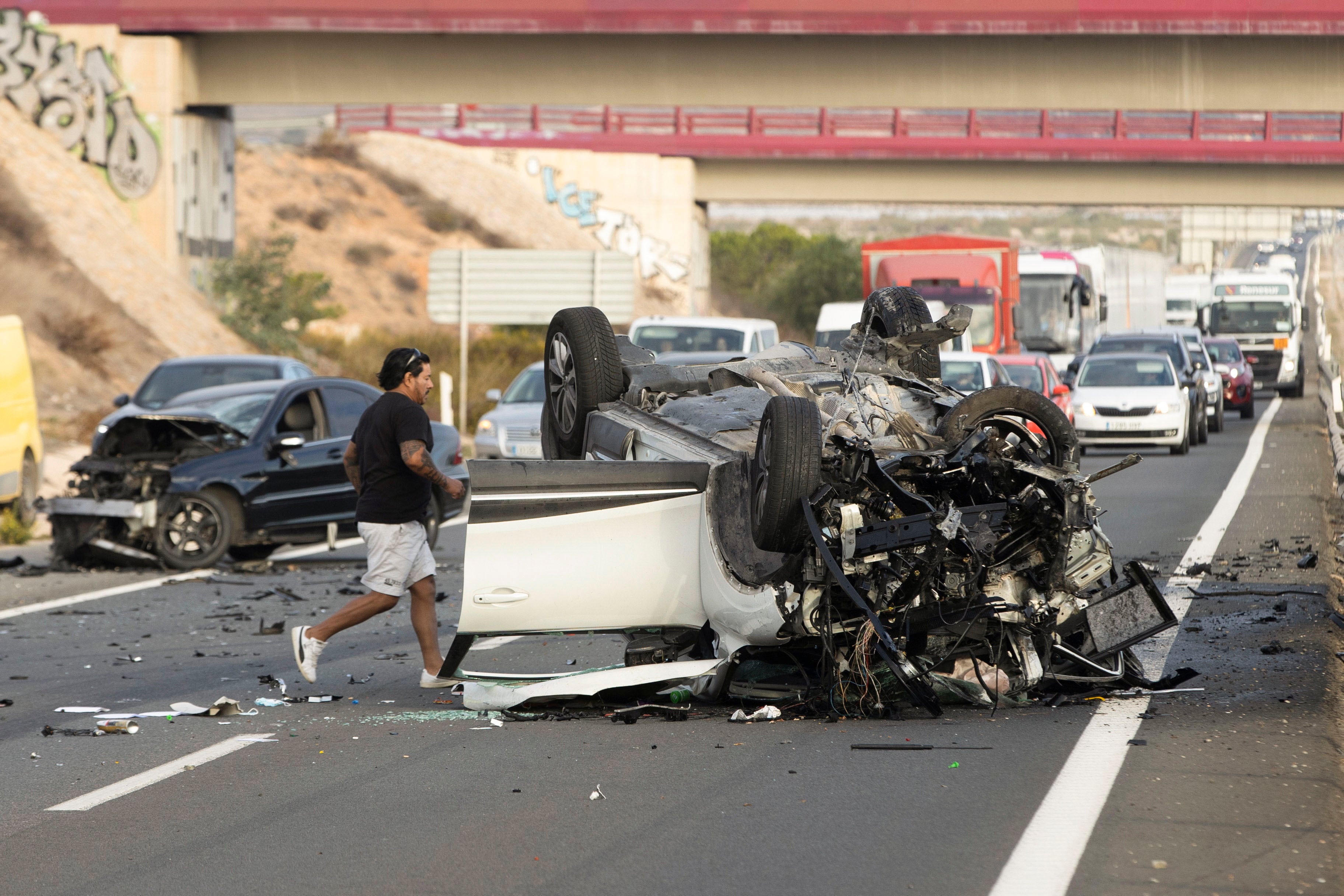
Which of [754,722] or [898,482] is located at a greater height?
[898,482]

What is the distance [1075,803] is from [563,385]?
15.4 ft

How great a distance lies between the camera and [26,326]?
3197cm

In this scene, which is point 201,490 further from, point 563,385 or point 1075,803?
point 1075,803

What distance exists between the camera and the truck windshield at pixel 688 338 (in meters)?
21.9

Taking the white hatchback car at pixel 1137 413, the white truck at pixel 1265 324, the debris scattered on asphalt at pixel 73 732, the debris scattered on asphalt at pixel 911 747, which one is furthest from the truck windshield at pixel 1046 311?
the debris scattered on asphalt at pixel 73 732

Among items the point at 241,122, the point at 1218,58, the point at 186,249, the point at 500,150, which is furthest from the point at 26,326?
the point at 241,122

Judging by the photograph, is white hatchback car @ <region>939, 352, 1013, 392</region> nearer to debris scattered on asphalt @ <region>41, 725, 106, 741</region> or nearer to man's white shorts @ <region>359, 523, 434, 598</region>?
man's white shorts @ <region>359, 523, 434, 598</region>

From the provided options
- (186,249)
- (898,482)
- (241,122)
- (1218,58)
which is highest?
(241,122)

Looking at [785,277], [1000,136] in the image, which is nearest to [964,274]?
[1000,136]

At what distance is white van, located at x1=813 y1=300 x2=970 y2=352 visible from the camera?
2719 cm

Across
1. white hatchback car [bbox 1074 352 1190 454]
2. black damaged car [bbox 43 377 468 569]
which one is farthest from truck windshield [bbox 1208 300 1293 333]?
black damaged car [bbox 43 377 468 569]

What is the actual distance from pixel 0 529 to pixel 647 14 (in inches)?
873

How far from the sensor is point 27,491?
17.1 meters

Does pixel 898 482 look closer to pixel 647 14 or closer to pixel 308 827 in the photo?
pixel 308 827
